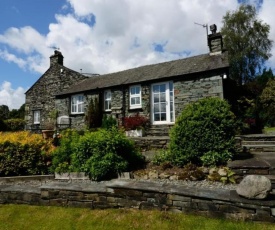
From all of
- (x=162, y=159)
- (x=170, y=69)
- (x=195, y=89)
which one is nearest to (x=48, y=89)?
(x=170, y=69)

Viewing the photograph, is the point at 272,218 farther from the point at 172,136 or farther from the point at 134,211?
the point at 172,136

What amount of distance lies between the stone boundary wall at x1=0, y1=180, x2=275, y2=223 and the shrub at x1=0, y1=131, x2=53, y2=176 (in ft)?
5.15

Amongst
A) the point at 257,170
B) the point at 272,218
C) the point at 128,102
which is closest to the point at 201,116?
the point at 257,170

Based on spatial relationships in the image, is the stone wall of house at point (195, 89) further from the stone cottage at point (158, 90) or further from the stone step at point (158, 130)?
the stone step at point (158, 130)

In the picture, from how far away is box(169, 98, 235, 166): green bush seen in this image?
609cm

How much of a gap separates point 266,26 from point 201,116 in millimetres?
24806

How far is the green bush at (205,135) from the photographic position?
6086 millimetres

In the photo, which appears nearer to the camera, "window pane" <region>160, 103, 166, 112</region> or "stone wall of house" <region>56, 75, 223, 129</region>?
"stone wall of house" <region>56, 75, 223, 129</region>

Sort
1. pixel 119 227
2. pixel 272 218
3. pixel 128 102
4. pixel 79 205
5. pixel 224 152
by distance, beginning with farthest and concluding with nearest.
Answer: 1. pixel 128 102
2. pixel 224 152
3. pixel 79 205
4. pixel 119 227
5. pixel 272 218

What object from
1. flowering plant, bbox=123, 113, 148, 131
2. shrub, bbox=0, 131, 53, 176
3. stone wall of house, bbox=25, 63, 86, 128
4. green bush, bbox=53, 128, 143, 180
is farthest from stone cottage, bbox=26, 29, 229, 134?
shrub, bbox=0, 131, 53, 176

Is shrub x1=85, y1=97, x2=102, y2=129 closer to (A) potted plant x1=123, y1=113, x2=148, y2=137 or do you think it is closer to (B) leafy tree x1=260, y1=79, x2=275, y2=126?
(A) potted plant x1=123, y1=113, x2=148, y2=137

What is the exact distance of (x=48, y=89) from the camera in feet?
70.6

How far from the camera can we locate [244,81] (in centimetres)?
2677

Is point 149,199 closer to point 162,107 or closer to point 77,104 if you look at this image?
point 162,107
